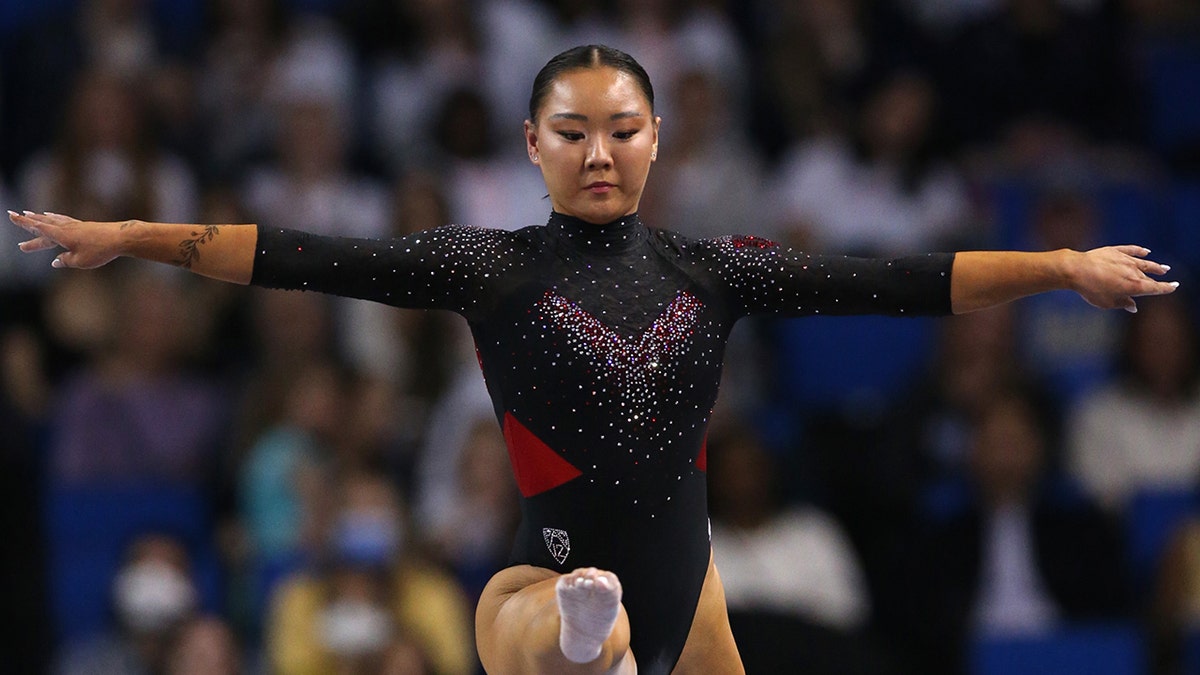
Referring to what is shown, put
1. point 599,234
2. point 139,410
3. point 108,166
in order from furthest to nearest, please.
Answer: point 108,166 → point 139,410 → point 599,234

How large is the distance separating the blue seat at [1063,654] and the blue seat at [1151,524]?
603 mm

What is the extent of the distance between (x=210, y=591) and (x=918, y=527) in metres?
2.95

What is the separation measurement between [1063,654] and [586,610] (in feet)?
12.9

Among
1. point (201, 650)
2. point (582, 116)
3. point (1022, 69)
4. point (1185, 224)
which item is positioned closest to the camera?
point (582, 116)

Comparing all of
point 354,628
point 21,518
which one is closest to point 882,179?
point 354,628

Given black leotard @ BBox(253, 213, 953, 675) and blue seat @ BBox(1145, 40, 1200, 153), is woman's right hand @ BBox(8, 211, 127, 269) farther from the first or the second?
blue seat @ BBox(1145, 40, 1200, 153)

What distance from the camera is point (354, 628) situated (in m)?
6.55

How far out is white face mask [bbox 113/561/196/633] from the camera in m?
6.61

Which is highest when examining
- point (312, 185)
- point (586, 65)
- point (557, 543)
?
point (312, 185)

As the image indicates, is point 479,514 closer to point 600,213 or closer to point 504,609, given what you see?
point 504,609

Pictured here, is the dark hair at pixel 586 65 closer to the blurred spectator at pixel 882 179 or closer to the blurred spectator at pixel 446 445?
the blurred spectator at pixel 446 445

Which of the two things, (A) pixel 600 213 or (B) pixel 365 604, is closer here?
(A) pixel 600 213

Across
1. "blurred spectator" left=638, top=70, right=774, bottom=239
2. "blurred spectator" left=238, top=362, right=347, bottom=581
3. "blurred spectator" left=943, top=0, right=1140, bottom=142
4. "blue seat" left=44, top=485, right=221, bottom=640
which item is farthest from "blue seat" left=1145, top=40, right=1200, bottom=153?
"blue seat" left=44, top=485, right=221, bottom=640

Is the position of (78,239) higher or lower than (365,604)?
higher
